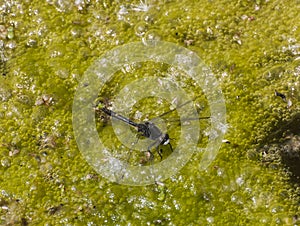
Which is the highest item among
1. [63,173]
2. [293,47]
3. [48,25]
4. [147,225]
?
[48,25]

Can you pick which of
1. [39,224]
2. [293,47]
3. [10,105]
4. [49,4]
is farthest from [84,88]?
[293,47]

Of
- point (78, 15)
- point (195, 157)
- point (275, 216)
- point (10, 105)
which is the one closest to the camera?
point (275, 216)

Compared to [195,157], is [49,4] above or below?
above

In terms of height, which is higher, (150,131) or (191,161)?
(150,131)

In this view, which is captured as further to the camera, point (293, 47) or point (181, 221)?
point (293, 47)

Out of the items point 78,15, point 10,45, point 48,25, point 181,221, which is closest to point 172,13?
point 78,15

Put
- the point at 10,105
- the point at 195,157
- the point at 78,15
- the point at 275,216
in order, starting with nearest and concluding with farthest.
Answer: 1. the point at 275,216
2. the point at 195,157
3. the point at 10,105
4. the point at 78,15

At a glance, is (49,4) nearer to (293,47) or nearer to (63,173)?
(63,173)
